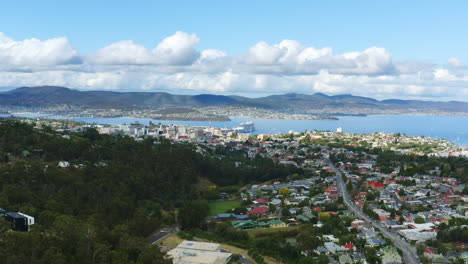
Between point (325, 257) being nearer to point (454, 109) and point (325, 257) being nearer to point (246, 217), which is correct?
point (246, 217)

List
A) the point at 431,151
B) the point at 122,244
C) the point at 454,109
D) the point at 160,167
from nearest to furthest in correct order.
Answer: the point at 122,244, the point at 160,167, the point at 431,151, the point at 454,109

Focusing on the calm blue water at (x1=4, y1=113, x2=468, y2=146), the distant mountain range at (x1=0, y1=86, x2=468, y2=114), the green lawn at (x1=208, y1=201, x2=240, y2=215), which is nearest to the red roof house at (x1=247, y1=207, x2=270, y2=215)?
the green lawn at (x1=208, y1=201, x2=240, y2=215)

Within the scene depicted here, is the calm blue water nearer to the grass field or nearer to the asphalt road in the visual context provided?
the asphalt road

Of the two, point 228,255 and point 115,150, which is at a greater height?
point 115,150

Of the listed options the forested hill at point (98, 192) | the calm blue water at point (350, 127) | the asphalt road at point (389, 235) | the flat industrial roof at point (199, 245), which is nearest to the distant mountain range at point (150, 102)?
the calm blue water at point (350, 127)

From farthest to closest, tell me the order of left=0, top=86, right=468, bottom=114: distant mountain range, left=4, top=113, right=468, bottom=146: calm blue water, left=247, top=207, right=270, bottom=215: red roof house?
left=0, top=86, right=468, bottom=114: distant mountain range
left=4, top=113, right=468, bottom=146: calm blue water
left=247, top=207, right=270, bottom=215: red roof house

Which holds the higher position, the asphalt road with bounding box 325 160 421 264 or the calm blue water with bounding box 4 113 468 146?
the calm blue water with bounding box 4 113 468 146

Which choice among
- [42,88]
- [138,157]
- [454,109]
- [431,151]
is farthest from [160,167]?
[454,109]
